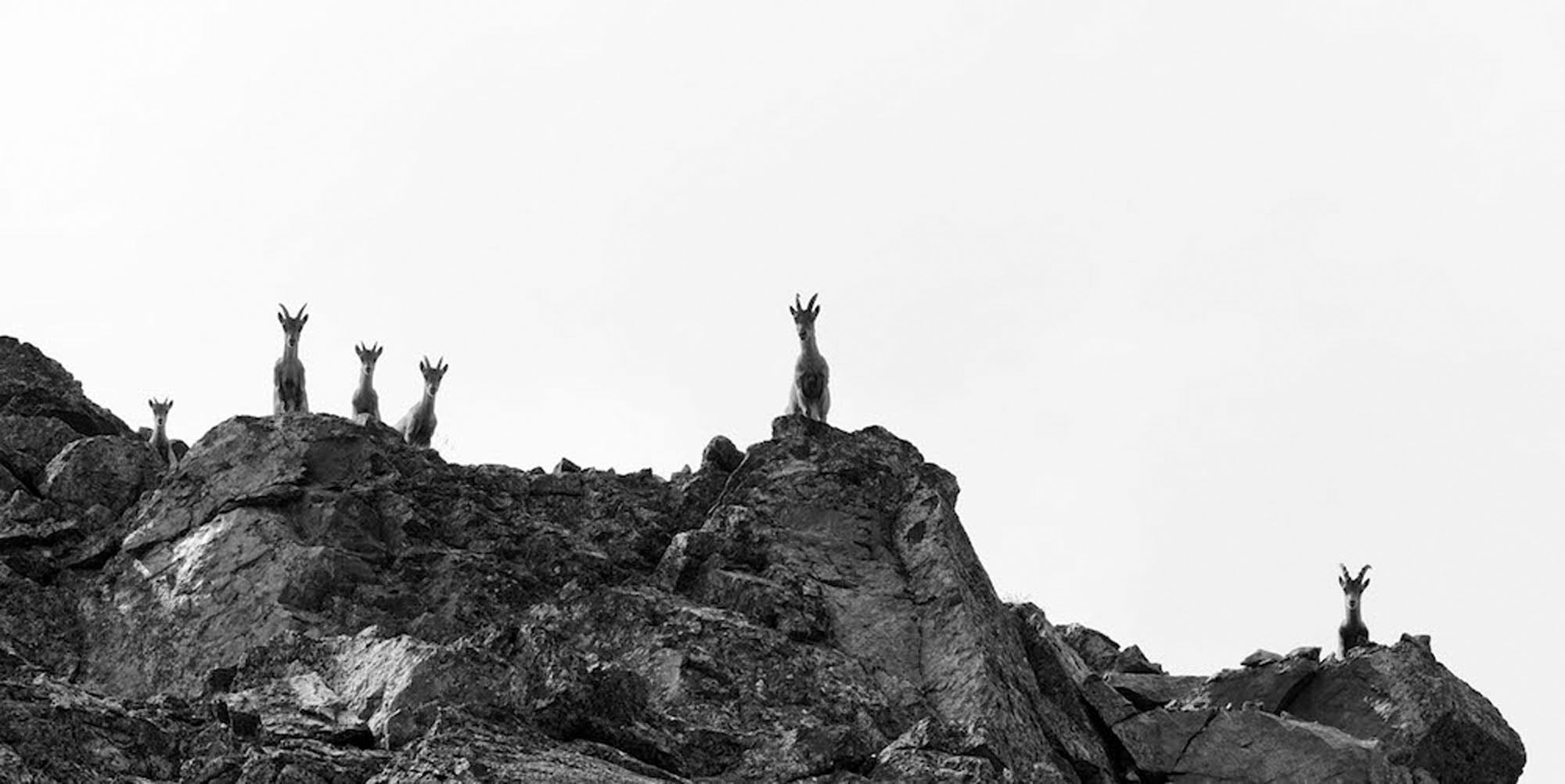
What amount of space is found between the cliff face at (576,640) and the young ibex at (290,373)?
5.66m

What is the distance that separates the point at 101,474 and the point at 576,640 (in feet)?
28.5

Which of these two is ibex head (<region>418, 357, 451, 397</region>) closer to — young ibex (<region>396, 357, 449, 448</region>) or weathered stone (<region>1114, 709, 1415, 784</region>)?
young ibex (<region>396, 357, 449, 448</region>)

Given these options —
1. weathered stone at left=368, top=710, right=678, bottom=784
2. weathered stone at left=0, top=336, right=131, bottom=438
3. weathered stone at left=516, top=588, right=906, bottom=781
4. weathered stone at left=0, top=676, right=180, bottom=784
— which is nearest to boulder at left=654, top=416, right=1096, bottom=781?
weathered stone at left=516, top=588, right=906, bottom=781

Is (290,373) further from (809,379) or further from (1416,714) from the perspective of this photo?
(1416,714)

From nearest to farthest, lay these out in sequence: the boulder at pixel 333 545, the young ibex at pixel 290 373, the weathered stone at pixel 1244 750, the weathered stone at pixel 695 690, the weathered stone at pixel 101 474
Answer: the weathered stone at pixel 695 690 → the boulder at pixel 333 545 → the weathered stone at pixel 1244 750 → the weathered stone at pixel 101 474 → the young ibex at pixel 290 373

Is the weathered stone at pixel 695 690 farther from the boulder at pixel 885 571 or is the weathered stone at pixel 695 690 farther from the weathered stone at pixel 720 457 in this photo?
the weathered stone at pixel 720 457

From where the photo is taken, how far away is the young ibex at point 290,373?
40094mm

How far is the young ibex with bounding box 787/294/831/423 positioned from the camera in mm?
36938

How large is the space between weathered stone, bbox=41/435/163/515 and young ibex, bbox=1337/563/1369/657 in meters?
21.2

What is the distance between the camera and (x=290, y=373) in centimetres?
4044

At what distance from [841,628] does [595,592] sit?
3410mm

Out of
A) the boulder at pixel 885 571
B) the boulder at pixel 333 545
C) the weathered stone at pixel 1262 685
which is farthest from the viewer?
the weathered stone at pixel 1262 685

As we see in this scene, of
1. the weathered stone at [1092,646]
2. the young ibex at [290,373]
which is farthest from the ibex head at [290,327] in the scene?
the weathered stone at [1092,646]

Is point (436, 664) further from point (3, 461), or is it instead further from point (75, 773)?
point (3, 461)
